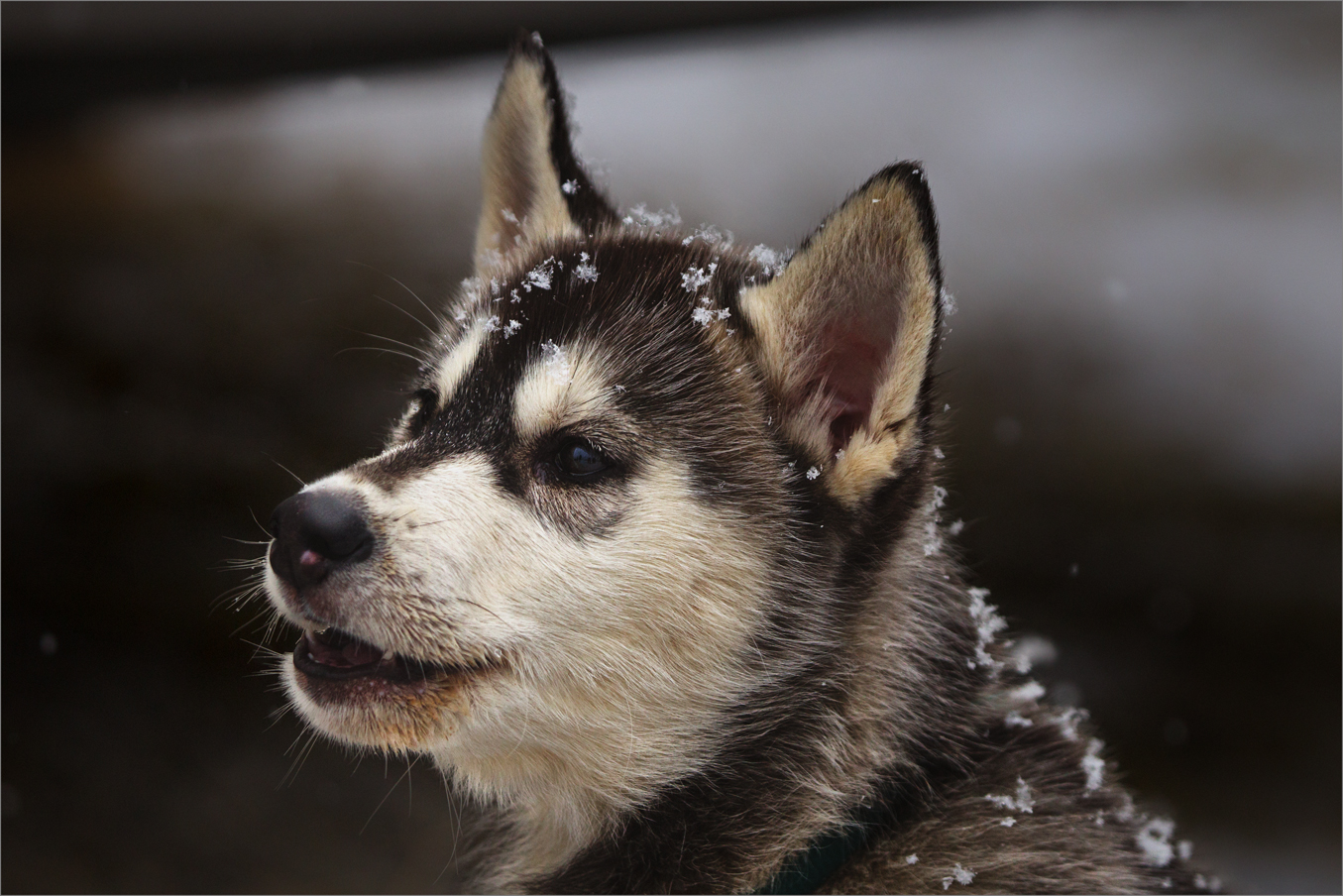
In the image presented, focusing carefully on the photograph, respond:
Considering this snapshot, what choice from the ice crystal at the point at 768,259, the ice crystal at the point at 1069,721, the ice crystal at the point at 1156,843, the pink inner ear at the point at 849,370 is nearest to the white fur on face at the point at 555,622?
the pink inner ear at the point at 849,370

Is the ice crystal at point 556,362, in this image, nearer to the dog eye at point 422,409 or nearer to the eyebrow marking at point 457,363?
the eyebrow marking at point 457,363

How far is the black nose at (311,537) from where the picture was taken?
1.44 m

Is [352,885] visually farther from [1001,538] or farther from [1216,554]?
[1216,554]

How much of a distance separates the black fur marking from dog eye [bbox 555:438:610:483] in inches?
29.9

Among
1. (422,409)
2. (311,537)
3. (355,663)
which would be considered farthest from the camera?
(422,409)

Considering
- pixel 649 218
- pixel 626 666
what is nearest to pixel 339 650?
pixel 626 666

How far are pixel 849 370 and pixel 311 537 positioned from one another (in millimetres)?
1022

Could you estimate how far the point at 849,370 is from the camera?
5.88 feet

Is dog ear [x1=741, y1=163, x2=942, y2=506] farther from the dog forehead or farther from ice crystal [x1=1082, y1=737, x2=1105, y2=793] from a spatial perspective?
ice crystal [x1=1082, y1=737, x2=1105, y2=793]

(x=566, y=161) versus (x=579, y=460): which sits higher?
(x=566, y=161)

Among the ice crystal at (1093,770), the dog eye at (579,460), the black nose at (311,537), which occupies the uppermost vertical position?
the ice crystal at (1093,770)

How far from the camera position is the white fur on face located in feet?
4.92

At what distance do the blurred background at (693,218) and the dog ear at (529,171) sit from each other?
1.51 feet

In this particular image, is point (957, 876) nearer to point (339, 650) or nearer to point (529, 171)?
point (339, 650)
